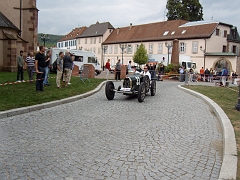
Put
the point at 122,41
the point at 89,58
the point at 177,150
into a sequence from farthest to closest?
the point at 122,41, the point at 89,58, the point at 177,150

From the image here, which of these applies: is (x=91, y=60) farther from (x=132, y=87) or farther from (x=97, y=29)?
(x=97, y=29)

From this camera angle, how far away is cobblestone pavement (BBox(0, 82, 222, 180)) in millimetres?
4316

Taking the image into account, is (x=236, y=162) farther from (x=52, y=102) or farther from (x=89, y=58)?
(x=89, y=58)

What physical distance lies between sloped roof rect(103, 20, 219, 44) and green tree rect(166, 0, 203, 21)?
5.40m

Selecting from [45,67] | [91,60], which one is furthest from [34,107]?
[91,60]

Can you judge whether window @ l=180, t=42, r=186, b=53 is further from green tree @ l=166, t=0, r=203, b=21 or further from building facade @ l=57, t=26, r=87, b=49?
building facade @ l=57, t=26, r=87, b=49

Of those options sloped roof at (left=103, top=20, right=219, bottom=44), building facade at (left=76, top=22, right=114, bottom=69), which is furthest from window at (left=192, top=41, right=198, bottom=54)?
building facade at (left=76, top=22, right=114, bottom=69)

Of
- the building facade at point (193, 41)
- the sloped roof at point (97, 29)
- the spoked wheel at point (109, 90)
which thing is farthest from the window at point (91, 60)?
the sloped roof at point (97, 29)

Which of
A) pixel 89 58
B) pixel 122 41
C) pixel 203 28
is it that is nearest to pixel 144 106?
pixel 89 58

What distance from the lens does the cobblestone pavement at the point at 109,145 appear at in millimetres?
4316

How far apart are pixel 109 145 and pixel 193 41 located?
46957 mm

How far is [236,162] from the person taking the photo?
460 centimetres

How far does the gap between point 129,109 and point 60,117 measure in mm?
2535

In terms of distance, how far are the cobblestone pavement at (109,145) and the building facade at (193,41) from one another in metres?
32.2
